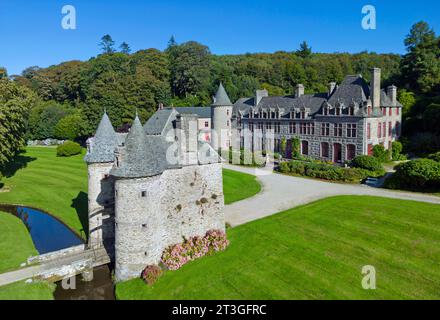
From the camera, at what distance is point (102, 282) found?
18.6 metres

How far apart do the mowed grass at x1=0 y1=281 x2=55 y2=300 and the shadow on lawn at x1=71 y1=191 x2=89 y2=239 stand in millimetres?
6665

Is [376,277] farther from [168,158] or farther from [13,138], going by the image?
[13,138]

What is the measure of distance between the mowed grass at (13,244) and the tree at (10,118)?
13.9 meters

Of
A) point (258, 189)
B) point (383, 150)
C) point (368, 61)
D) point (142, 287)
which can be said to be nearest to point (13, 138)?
point (258, 189)

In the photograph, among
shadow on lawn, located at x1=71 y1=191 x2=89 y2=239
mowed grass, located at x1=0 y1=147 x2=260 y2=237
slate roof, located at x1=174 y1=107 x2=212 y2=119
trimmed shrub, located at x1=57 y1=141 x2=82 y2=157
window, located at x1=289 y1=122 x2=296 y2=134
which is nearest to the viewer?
shadow on lawn, located at x1=71 y1=191 x2=89 y2=239

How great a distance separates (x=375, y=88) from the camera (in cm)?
3984

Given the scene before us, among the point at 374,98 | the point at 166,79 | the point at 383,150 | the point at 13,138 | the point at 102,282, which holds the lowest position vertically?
the point at 102,282

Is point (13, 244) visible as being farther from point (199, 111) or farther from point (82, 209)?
point (199, 111)

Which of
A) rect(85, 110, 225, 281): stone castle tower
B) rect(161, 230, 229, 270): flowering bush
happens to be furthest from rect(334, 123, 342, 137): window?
rect(161, 230, 229, 270): flowering bush

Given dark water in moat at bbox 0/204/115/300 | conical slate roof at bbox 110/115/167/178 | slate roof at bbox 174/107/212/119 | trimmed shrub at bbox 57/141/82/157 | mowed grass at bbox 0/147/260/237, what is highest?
slate roof at bbox 174/107/212/119

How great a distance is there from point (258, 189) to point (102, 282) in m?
17.1

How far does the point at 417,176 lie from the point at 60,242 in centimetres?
2799

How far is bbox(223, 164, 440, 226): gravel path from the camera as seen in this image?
2569cm

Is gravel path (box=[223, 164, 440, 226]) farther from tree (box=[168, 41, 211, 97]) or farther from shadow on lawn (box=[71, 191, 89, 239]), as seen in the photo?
tree (box=[168, 41, 211, 97])
